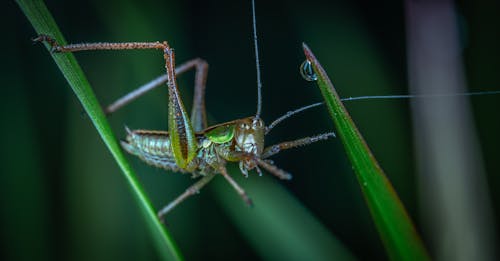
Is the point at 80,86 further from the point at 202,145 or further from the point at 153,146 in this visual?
the point at 202,145

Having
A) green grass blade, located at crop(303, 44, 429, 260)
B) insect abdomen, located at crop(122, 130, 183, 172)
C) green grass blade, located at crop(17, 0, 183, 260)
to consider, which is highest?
green grass blade, located at crop(17, 0, 183, 260)

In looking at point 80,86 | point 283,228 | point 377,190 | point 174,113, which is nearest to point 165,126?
point 174,113

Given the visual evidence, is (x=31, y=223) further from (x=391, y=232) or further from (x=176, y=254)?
(x=391, y=232)

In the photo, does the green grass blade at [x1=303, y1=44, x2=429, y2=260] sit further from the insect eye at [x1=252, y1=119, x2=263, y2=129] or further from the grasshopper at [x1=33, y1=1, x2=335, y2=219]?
the insect eye at [x1=252, y1=119, x2=263, y2=129]

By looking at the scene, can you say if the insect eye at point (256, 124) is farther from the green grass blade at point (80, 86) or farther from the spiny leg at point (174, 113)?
the green grass blade at point (80, 86)

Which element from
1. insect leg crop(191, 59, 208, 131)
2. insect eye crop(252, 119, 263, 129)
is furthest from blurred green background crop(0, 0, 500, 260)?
insect eye crop(252, 119, 263, 129)
